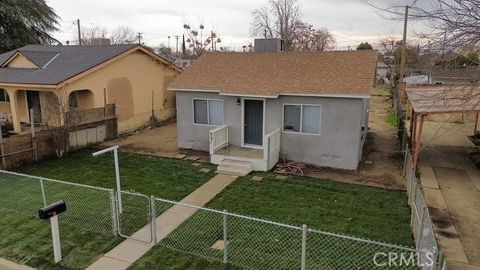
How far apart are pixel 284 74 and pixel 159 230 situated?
8578 mm

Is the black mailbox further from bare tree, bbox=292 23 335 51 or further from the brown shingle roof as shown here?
bare tree, bbox=292 23 335 51

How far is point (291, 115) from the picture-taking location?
14.4 metres

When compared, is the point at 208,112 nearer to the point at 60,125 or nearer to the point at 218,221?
the point at 60,125

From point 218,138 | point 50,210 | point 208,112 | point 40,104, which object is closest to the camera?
point 50,210

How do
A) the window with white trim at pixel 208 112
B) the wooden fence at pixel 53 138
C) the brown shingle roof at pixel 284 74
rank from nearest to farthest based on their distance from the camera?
1. the brown shingle roof at pixel 284 74
2. the wooden fence at pixel 53 138
3. the window with white trim at pixel 208 112

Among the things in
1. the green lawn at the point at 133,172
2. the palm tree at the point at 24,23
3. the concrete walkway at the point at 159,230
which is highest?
the palm tree at the point at 24,23

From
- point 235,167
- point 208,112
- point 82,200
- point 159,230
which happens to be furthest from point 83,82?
point 159,230

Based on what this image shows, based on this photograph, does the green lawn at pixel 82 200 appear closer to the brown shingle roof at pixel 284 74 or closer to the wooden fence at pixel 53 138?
the wooden fence at pixel 53 138

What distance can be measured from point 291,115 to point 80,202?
315 inches

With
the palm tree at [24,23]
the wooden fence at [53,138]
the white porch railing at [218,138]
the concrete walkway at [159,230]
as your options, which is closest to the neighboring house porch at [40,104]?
the wooden fence at [53,138]

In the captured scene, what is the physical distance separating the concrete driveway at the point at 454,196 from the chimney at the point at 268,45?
8154 millimetres

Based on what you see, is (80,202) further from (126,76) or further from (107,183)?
(126,76)

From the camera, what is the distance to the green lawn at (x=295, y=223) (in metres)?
7.77

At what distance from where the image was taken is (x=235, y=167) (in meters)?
13.6
